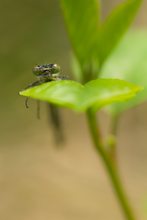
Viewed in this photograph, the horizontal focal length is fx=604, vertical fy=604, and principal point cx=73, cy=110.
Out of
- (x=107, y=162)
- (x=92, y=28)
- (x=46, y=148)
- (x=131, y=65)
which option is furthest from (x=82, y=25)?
(x=46, y=148)

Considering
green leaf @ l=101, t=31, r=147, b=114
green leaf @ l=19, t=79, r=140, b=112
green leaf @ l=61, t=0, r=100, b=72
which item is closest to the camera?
green leaf @ l=19, t=79, r=140, b=112

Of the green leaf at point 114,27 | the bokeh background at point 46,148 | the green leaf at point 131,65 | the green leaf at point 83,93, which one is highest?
the green leaf at point 83,93

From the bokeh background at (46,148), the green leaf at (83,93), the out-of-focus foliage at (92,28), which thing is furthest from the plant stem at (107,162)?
the bokeh background at (46,148)

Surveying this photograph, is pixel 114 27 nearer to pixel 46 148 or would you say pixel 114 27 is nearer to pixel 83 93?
pixel 83 93

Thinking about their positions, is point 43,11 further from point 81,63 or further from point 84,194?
point 81,63

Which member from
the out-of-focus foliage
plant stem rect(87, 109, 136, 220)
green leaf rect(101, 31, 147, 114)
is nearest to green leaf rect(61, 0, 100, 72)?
the out-of-focus foliage

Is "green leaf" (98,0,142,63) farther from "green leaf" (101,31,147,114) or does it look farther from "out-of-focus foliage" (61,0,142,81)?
"green leaf" (101,31,147,114)

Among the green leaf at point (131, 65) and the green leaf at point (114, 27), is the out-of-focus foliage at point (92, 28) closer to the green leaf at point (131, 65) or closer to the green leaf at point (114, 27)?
the green leaf at point (114, 27)
